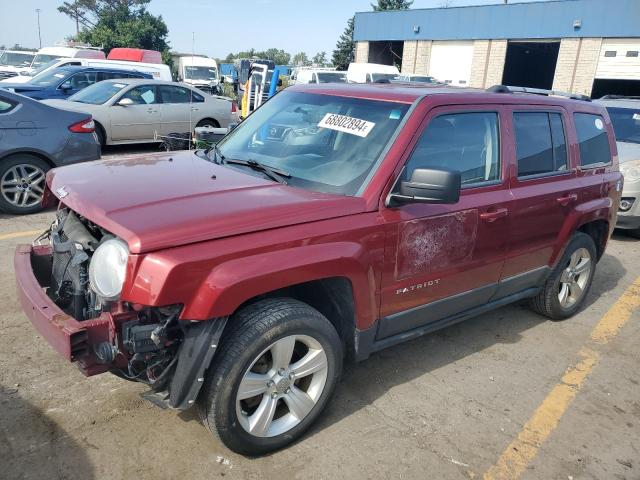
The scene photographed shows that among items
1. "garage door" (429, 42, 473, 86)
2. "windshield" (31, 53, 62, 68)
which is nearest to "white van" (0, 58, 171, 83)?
"windshield" (31, 53, 62, 68)

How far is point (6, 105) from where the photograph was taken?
6.20 m

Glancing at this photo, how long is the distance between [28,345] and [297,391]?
6.50 ft

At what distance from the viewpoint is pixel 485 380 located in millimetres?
3588

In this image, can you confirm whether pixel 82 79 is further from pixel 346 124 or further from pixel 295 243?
pixel 295 243

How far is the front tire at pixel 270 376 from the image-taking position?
7.89 ft

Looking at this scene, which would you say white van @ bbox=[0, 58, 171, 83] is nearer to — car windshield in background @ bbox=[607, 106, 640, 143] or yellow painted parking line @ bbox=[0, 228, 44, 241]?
yellow painted parking line @ bbox=[0, 228, 44, 241]

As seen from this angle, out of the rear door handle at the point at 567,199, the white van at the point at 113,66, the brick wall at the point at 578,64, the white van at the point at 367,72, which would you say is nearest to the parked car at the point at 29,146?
the rear door handle at the point at 567,199

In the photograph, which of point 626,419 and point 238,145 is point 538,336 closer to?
point 626,419

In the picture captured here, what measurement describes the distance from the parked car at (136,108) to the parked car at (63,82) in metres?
1.23

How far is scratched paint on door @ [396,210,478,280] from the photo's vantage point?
2941 mm

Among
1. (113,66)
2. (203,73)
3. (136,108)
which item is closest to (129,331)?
(136,108)

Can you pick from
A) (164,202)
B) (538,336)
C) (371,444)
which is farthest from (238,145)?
(538,336)

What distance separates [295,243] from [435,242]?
Answer: 1.00 meters

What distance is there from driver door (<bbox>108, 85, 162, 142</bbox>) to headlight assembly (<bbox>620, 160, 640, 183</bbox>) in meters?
8.35
